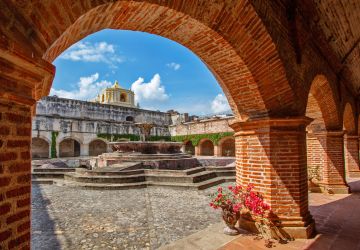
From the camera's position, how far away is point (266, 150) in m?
4.60

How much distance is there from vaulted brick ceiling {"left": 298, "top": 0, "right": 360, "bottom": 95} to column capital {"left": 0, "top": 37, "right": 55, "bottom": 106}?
529 centimetres

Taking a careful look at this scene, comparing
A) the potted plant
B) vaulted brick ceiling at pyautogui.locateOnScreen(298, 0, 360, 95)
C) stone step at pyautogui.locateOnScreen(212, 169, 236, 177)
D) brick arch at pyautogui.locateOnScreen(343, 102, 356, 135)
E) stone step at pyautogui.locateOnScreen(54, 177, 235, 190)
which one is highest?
vaulted brick ceiling at pyautogui.locateOnScreen(298, 0, 360, 95)

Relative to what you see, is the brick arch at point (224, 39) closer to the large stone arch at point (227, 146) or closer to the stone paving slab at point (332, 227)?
the stone paving slab at point (332, 227)

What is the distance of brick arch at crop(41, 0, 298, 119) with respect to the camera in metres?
2.75

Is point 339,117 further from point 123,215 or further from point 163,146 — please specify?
point 163,146

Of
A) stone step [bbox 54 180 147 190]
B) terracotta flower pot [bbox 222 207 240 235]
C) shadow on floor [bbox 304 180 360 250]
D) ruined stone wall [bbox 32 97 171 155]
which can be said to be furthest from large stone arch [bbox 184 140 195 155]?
terracotta flower pot [bbox 222 207 240 235]

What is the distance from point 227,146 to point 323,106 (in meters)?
22.1

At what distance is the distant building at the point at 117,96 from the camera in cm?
4088

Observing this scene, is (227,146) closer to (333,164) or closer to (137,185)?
(333,164)

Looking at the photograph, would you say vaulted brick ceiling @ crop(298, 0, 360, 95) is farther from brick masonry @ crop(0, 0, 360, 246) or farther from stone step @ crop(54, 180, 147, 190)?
stone step @ crop(54, 180, 147, 190)

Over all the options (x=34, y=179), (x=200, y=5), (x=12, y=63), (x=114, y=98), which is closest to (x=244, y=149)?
(x=200, y=5)

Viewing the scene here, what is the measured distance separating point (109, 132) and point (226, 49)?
28980 mm

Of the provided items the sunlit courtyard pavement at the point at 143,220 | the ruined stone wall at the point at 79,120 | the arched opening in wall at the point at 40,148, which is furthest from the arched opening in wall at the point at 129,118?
the sunlit courtyard pavement at the point at 143,220

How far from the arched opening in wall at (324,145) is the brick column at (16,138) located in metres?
8.38
